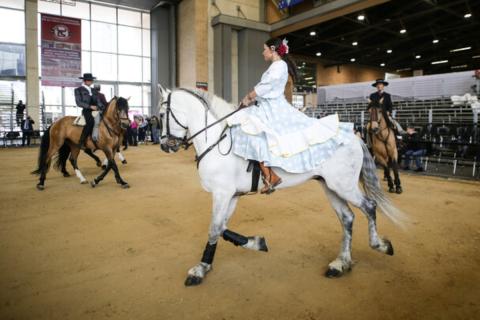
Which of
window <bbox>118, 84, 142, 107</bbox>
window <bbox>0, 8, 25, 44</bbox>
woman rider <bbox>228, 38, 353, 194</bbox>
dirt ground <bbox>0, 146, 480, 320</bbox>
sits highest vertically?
window <bbox>0, 8, 25, 44</bbox>

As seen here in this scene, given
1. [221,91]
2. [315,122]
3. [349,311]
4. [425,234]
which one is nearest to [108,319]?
[349,311]

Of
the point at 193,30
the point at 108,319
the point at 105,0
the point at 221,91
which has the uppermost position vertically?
the point at 105,0

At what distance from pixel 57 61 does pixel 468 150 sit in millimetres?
19228

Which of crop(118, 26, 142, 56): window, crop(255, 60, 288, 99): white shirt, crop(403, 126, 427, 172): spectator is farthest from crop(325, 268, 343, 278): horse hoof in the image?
crop(118, 26, 142, 56): window

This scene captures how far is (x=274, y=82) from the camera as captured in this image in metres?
2.55

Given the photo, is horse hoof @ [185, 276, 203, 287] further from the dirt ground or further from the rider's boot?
the rider's boot

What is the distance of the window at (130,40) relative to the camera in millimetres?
19578

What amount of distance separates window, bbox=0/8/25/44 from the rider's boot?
19.4 metres

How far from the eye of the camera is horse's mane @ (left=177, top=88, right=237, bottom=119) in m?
2.73

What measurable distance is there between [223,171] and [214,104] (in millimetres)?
652

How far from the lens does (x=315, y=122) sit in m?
2.75

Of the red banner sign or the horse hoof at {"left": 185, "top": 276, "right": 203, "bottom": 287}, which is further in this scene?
the red banner sign

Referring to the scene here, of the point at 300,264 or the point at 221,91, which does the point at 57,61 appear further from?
the point at 300,264

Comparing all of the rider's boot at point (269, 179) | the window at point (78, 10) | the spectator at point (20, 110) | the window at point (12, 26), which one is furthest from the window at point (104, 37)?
the rider's boot at point (269, 179)
